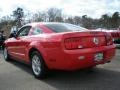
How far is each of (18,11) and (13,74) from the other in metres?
48.1

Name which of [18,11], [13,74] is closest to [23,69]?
[13,74]

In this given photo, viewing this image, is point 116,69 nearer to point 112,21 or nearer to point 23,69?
point 23,69

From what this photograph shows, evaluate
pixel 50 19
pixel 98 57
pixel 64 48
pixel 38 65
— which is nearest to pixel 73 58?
pixel 64 48

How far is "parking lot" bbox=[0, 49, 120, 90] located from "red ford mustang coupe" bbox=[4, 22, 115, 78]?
1.17 feet

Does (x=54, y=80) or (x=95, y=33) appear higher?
(x=95, y=33)

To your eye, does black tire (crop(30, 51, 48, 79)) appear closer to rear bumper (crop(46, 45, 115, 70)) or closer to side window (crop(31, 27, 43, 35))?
rear bumper (crop(46, 45, 115, 70))

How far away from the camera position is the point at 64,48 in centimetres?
579

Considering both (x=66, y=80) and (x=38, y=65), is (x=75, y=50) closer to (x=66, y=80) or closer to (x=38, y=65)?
(x=66, y=80)

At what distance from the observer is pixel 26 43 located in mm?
7285

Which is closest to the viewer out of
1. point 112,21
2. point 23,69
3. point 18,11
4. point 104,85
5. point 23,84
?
point 104,85

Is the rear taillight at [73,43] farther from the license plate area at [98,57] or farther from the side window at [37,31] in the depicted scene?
the side window at [37,31]

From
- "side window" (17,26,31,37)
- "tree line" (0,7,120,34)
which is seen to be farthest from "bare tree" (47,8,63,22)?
"side window" (17,26,31,37)

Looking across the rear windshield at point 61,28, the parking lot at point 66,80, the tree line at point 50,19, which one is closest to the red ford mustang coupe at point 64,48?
the rear windshield at point 61,28

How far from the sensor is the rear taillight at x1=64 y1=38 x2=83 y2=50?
5.83m
